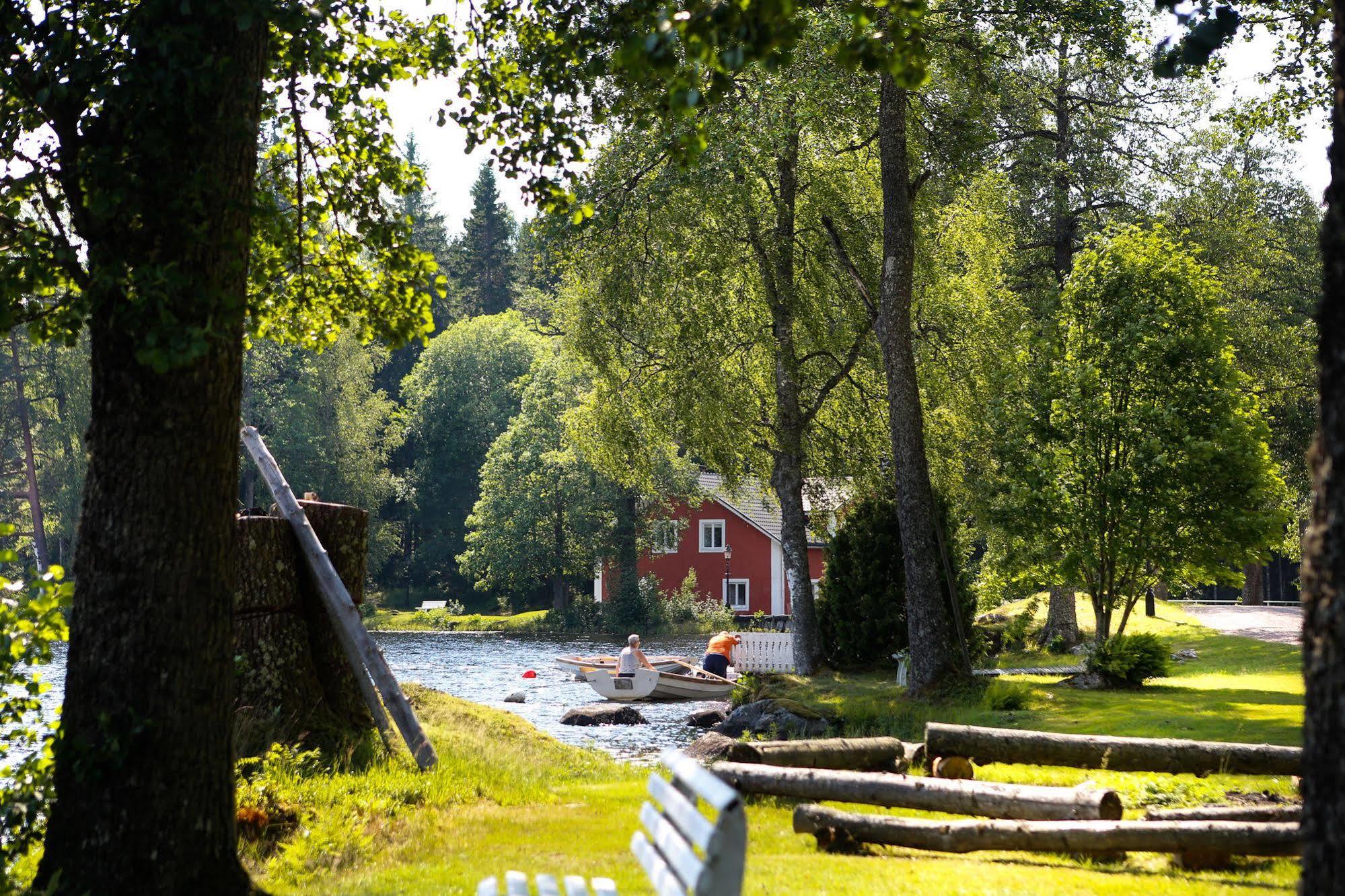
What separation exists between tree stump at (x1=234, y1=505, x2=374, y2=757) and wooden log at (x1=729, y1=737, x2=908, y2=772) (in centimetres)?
372

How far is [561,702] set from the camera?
30.3 meters

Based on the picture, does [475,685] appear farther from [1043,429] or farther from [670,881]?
[670,881]

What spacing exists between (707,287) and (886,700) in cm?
1077

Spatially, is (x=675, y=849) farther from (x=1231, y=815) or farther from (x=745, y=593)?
(x=745, y=593)

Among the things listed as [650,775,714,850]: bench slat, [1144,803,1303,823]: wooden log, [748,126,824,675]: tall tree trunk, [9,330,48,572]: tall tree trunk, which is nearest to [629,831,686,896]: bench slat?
[650,775,714,850]: bench slat

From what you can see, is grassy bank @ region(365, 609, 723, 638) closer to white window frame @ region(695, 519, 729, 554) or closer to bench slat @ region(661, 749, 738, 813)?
white window frame @ region(695, 519, 729, 554)

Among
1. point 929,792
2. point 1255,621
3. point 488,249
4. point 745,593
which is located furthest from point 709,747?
point 488,249

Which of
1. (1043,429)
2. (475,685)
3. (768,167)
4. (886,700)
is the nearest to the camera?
(886,700)

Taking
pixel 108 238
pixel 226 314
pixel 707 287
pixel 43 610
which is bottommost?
pixel 43 610

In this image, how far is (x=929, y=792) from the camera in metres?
9.86

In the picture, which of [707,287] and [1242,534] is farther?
[707,287]

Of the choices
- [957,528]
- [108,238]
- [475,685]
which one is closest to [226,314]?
[108,238]

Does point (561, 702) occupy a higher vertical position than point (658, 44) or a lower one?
lower

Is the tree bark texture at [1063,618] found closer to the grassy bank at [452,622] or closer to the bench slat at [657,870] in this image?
the bench slat at [657,870]
